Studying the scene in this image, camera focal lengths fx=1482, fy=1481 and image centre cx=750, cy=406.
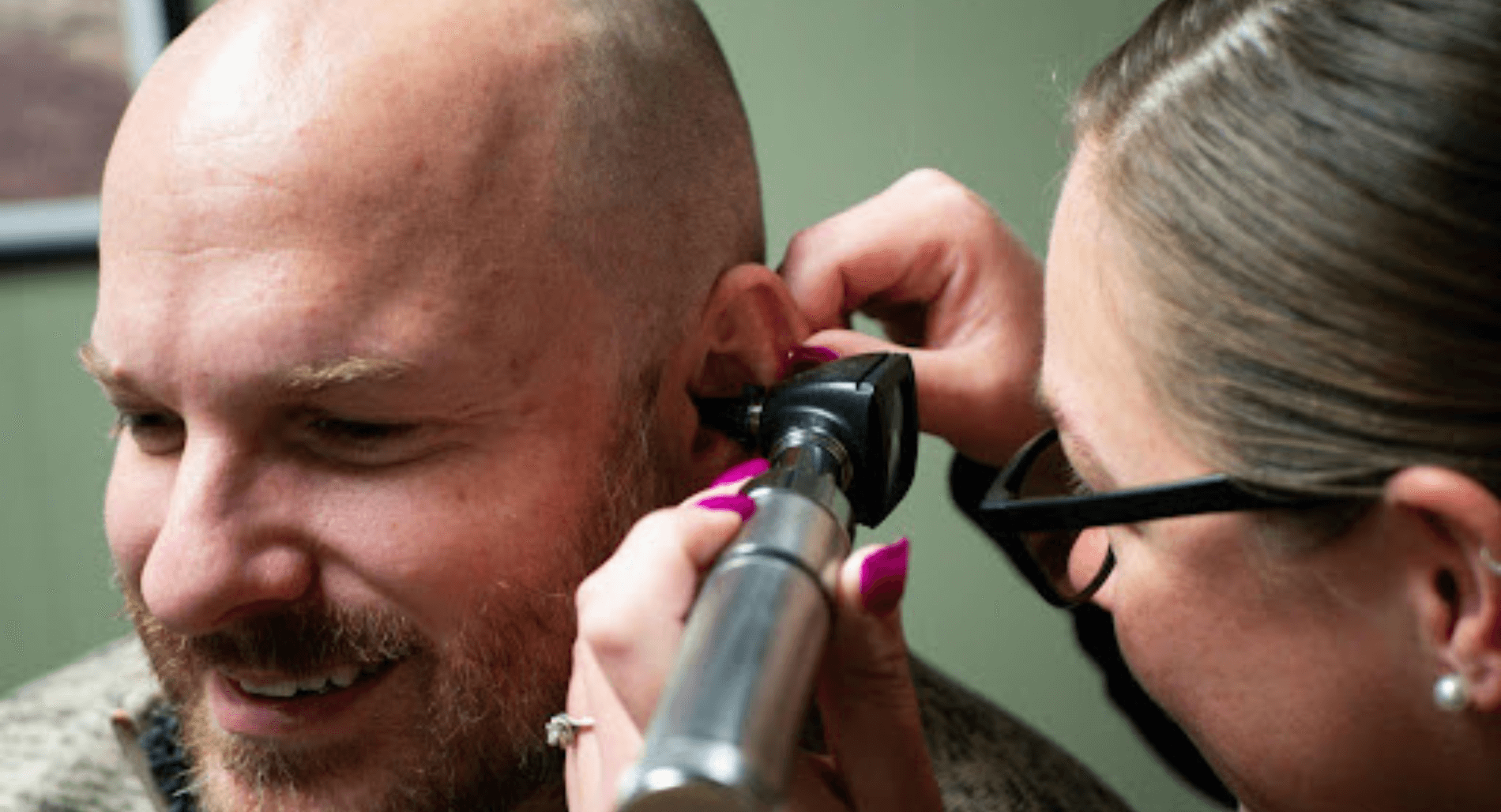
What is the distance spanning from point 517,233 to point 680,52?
0.80 feet

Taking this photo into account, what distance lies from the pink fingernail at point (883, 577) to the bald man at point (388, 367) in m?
0.36

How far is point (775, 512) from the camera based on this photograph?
28.7 inches

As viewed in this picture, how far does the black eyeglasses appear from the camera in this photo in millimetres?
796

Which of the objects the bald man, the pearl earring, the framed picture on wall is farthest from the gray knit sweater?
the framed picture on wall

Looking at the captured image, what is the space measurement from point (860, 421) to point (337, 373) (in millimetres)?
364

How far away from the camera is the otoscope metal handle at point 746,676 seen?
0.51 meters

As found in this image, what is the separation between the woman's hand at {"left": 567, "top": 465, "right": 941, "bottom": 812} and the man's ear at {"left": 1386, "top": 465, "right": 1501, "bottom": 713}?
267mm

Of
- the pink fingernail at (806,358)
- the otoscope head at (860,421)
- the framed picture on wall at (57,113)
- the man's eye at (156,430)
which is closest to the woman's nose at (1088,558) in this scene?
the otoscope head at (860,421)

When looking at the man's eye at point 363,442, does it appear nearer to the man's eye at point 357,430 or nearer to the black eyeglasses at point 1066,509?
the man's eye at point 357,430

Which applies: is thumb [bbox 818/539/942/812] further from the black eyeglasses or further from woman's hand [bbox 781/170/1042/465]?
woman's hand [bbox 781/170/1042/465]

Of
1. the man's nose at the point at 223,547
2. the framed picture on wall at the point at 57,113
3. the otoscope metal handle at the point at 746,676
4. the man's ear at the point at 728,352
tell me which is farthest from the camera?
the framed picture on wall at the point at 57,113

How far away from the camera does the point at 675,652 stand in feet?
2.43

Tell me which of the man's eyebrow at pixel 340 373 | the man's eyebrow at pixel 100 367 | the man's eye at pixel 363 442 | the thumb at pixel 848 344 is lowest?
the thumb at pixel 848 344

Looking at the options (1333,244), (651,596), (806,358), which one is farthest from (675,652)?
(806,358)
